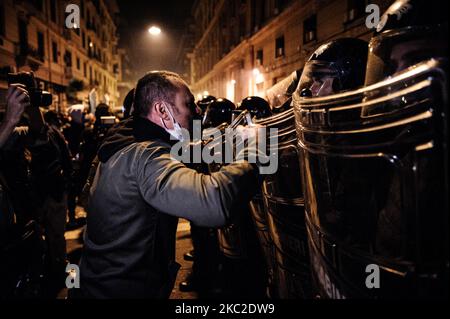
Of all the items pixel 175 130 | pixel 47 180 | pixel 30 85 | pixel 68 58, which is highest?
pixel 68 58

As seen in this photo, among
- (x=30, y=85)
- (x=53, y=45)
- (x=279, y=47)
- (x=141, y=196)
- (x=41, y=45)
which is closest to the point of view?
(x=141, y=196)

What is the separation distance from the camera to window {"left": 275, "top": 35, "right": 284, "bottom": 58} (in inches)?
702

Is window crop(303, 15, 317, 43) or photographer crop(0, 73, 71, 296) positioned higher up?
window crop(303, 15, 317, 43)

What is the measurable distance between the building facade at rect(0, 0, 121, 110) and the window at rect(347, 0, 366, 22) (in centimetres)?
1024

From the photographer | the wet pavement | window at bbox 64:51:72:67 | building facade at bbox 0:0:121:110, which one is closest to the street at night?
the photographer

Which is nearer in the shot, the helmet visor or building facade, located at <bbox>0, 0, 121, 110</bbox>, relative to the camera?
the helmet visor

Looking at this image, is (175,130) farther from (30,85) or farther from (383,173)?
(30,85)

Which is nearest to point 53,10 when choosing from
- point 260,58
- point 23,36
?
point 23,36

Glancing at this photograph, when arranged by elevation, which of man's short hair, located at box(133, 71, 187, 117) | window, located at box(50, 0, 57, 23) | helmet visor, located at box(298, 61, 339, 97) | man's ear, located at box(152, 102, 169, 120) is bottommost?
man's ear, located at box(152, 102, 169, 120)

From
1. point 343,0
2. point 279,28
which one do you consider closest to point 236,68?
point 279,28

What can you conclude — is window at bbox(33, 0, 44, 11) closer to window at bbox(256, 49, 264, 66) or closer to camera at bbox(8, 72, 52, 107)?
window at bbox(256, 49, 264, 66)

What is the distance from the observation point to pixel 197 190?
4.46 feet

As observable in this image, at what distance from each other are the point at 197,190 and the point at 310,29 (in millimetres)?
14989
